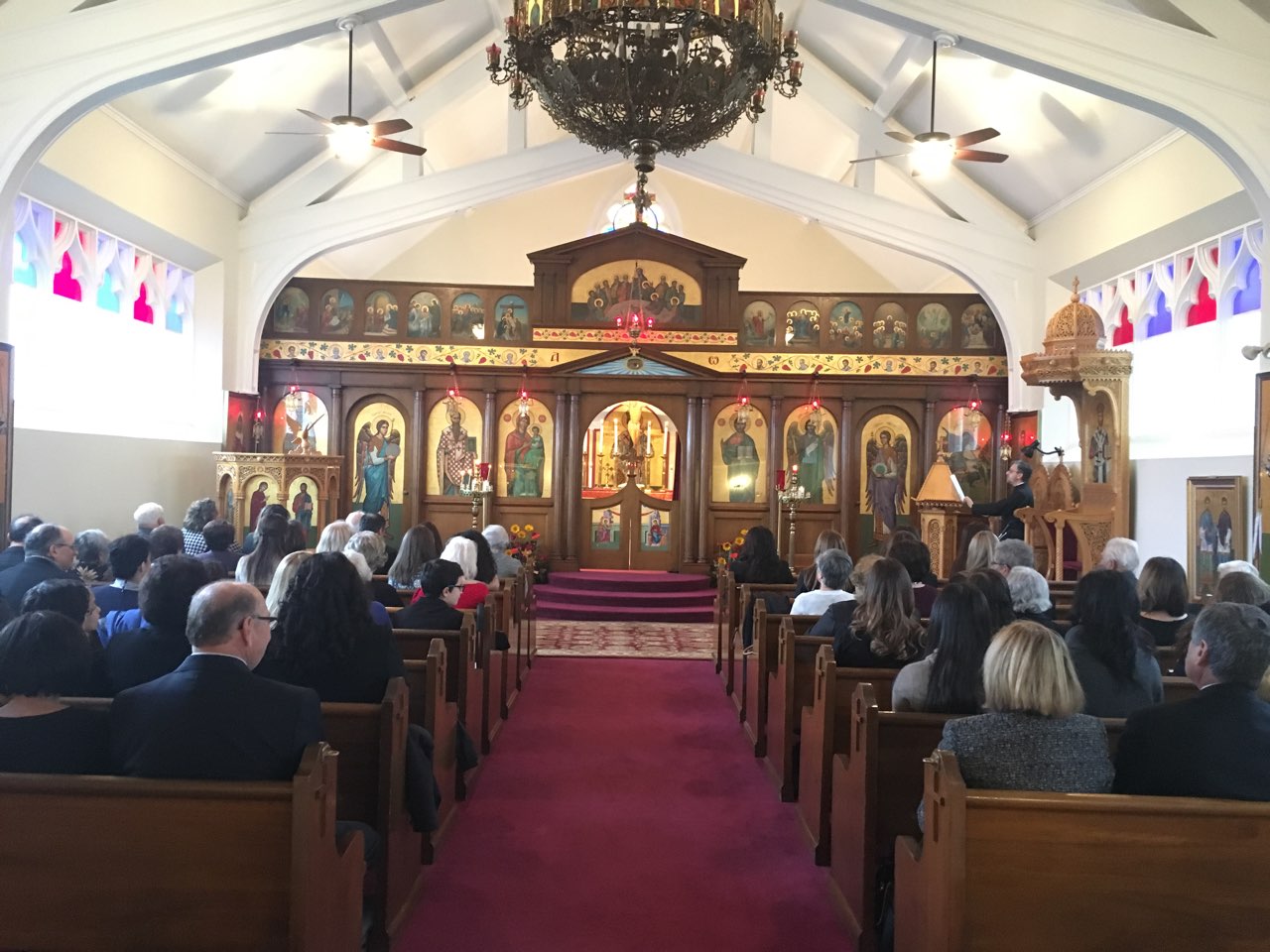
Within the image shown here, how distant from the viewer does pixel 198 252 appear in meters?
13.2

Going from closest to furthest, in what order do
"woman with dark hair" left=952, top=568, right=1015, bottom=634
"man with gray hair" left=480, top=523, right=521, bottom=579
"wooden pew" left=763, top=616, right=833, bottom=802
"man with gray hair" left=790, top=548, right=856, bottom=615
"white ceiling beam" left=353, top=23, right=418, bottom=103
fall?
"woman with dark hair" left=952, top=568, right=1015, bottom=634, "wooden pew" left=763, top=616, right=833, bottom=802, "man with gray hair" left=790, top=548, right=856, bottom=615, "man with gray hair" left=480, top=523, right=521, bottom=579, "white ceiling beam" left=353, top=23, right=418, bottom=103

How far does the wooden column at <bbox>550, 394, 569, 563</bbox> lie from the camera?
1514 cm

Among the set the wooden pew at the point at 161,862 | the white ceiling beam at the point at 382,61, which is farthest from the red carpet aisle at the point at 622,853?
the white ceiling beam at the point at 382,61

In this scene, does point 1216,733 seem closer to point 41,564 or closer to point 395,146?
point 41,564

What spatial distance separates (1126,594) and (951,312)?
1221cm

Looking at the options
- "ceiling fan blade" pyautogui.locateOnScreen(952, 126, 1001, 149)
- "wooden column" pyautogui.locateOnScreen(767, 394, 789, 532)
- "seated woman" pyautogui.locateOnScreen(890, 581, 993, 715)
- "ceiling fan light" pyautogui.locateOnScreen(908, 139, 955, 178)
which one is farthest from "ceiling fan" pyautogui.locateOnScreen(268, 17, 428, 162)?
"seated woman" pyautogui.locateOnScreen(890, 581, 993, 715)

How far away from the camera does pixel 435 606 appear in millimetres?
5797

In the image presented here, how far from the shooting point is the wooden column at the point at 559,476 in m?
15.1

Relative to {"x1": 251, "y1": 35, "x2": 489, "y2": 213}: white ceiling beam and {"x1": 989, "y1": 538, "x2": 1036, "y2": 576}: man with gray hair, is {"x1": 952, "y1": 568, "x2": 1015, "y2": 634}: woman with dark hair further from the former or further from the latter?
{"x1": 251, "y1": 35, "x2": 489, "y2": 213}: white ceiling beam

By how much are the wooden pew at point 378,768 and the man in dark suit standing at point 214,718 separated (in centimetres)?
63

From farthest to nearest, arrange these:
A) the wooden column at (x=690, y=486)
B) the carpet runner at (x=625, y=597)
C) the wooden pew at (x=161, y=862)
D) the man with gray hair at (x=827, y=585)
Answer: the wooden column at (x=690, y=486)
the carpet runner at (x=625, y=597)
the man with gray hair at (x=827, y=585)
the wooden pew at (x=161, y=862)

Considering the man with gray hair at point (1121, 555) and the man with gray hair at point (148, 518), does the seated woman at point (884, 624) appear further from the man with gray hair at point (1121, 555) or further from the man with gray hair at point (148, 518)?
the man with gray hair at point (148, 518)

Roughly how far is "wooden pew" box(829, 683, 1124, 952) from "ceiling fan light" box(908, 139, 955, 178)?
25.1ft

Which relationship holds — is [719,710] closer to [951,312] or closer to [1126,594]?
[1126,594]
